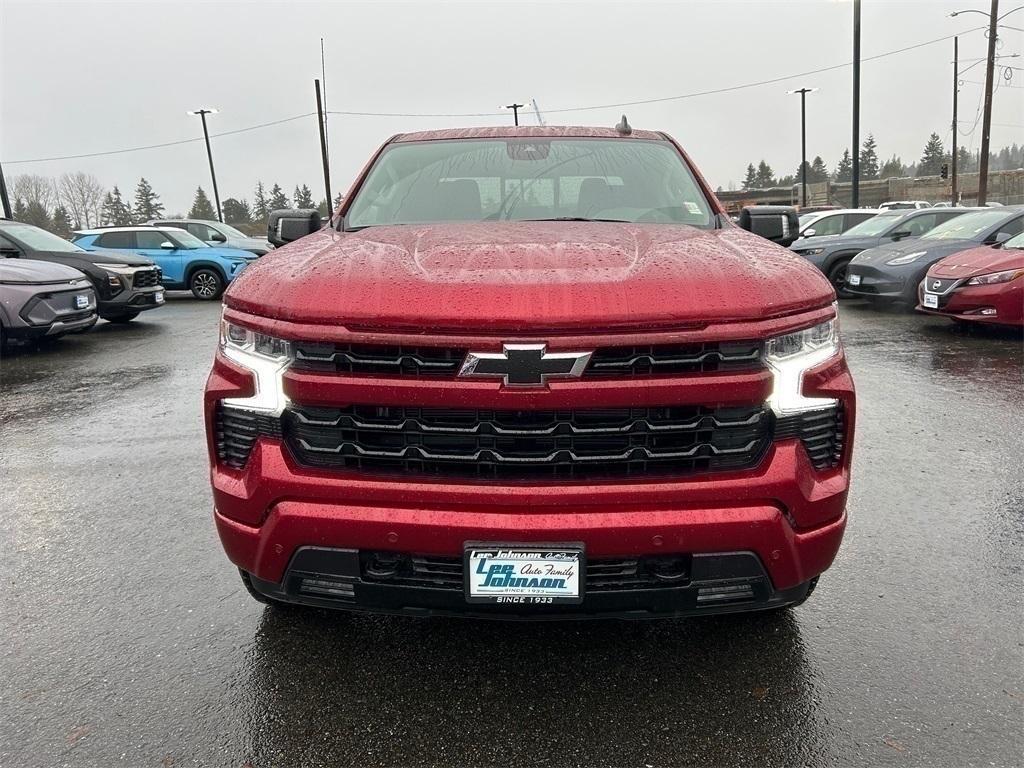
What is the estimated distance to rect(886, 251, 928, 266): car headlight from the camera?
10133 millimetres

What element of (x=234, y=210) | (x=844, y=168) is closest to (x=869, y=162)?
(x=844, y=168)

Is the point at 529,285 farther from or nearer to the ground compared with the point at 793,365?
farther from the ground

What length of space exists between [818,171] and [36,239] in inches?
4532

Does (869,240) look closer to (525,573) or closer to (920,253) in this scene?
(920,253)

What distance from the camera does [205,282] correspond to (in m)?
15.2

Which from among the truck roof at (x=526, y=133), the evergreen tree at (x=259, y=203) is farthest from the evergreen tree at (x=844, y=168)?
the truck roof at (x=526, y=133)

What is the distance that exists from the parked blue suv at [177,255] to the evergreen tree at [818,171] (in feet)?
351

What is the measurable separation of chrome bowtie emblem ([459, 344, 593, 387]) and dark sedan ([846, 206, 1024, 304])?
954 centimetres

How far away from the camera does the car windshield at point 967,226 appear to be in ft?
33.2

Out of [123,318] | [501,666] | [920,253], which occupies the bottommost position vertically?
[501,666]

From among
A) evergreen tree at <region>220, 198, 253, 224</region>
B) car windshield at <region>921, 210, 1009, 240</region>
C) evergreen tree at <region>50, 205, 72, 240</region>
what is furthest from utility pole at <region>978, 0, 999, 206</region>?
evergreen tree at <region>50, 205, 72, 240</region>

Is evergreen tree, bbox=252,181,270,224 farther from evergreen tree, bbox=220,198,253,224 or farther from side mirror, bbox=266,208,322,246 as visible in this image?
side mirror, bbox=266,208,322,246

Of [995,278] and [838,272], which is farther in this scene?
[838,272]

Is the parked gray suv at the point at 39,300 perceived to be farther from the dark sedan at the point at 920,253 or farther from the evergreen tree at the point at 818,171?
the evergreen tree at the point at 818,171
